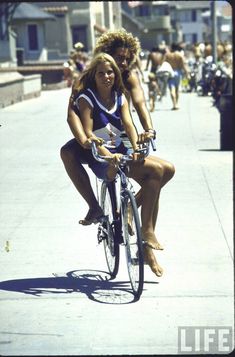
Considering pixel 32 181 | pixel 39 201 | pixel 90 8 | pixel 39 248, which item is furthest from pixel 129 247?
pixel 90 8

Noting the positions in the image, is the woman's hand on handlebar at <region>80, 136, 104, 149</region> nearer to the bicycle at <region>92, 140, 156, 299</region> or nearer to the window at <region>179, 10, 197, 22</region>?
the bicycle at <region>92, 140, 156, 299</region>

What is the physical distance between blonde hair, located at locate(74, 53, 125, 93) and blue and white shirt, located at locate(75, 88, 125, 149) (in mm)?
41

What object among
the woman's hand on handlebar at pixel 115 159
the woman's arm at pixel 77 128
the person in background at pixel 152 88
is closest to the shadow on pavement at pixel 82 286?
the woman's hand on handlebar at pixel 115 159

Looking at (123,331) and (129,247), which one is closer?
(123,331)

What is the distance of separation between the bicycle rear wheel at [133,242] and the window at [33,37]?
5976 cm

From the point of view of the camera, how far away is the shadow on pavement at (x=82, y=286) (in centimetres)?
661

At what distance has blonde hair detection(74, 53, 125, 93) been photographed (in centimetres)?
677

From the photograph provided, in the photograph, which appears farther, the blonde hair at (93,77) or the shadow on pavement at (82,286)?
the blonde hair at (93,77)

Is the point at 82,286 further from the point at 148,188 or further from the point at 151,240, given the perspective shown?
the point at 148,188

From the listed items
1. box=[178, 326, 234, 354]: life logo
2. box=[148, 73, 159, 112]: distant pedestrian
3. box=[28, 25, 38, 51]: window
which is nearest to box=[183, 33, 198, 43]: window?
box=[28, 25, 38, 51]: window

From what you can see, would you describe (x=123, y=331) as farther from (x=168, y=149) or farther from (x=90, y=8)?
(x=90, y=8)

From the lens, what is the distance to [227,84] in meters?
24.2

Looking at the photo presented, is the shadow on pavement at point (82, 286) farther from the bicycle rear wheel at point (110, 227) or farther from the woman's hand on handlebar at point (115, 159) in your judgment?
the woman's hand on handlebar at point (115, 159)

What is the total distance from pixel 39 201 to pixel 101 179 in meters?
3.56
